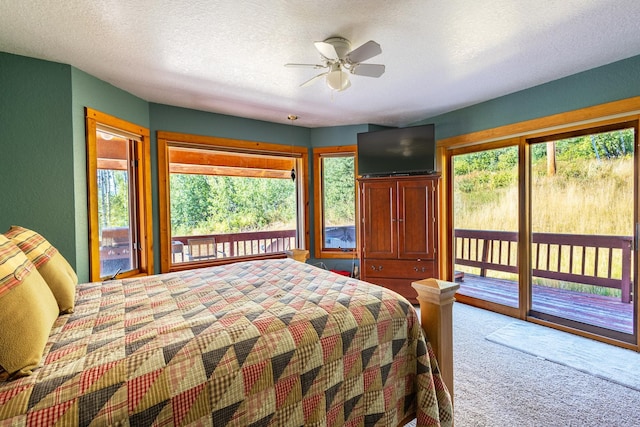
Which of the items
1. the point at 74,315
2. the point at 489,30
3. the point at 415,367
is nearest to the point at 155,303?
the point at 74,315

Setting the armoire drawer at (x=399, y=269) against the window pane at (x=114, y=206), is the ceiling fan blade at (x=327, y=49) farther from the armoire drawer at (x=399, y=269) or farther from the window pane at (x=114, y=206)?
the armoire drawer at (x=399, y=269)

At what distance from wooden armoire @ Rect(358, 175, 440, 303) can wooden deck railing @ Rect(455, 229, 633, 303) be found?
0.78m

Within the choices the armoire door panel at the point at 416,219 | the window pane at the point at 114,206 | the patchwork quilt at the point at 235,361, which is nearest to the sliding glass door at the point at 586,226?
the armoire door panel at the point at 416,219

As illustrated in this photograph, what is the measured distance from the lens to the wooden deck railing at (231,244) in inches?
147

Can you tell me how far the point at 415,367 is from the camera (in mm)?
1454

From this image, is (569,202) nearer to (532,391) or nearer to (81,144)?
(532,391)

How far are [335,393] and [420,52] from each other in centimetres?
240

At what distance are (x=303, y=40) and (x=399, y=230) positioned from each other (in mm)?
2476

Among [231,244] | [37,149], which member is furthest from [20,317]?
[231,244]

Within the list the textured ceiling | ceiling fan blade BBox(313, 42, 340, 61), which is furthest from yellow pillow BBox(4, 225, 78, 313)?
ceiling fan blade BBox(313, 42, 340, 61)

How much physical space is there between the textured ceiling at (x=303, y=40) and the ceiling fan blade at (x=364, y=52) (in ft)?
0.44

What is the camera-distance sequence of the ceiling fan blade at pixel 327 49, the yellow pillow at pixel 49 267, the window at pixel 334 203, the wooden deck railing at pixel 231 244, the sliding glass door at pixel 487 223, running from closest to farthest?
1. the yellow pillow at pixel 49 267
2. the ceiling fan blade at pixel 327 49
3. the sliding glass door at pixel 487 223
4. the wooden deck railing at pixel 231 244
5. the window at pixel 334 203

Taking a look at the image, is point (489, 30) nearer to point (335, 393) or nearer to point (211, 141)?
point (335, 393)

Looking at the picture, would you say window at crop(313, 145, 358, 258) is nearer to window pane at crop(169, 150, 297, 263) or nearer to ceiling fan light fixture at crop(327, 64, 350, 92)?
window pane at crop(169, 150, 297, 263)
